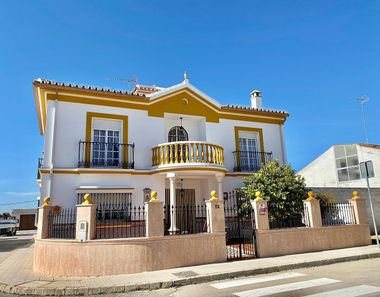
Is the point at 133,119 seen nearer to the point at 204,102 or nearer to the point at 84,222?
the point at 204,102

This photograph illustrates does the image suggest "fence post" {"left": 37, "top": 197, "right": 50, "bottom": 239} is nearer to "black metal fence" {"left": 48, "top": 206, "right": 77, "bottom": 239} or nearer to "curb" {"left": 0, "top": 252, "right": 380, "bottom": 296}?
"black metal fence" {"left": 48, "top": 206, "right": 77, "bottom": 239}

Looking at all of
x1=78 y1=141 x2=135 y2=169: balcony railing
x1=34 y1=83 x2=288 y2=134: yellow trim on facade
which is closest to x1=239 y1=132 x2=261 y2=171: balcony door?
x1=34 y1=83 x2=288 y2=134: yellow trim on facade

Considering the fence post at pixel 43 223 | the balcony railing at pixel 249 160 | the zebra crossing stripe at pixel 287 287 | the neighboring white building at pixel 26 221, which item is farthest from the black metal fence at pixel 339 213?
the neighboring white building at pixel 26 221

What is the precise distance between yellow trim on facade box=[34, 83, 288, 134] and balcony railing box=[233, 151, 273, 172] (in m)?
1.94

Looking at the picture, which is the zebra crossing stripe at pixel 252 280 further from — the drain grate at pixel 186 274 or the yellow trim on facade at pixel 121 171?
the yellow trim on facade at pixel 121 171

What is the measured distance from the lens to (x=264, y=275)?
27.2ft

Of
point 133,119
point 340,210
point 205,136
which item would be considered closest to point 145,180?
point 133,119

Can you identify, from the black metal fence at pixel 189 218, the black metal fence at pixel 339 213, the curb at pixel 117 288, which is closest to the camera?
the curb at pixel 117 288

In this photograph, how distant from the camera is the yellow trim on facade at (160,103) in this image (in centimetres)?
1284

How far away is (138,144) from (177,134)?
7.93ft

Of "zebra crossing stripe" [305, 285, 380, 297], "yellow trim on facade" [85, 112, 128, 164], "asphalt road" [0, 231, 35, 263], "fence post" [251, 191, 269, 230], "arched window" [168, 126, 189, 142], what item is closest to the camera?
"zebra crossing stripe" [305, 285, 380, 297]

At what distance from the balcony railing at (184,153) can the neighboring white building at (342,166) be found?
13492 millimetres

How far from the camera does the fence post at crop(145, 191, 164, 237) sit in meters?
8.98

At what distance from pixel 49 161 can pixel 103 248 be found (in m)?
5.42
